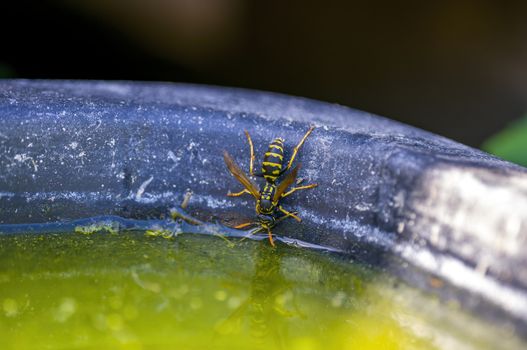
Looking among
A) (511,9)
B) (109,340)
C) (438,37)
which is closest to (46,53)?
(438,37)

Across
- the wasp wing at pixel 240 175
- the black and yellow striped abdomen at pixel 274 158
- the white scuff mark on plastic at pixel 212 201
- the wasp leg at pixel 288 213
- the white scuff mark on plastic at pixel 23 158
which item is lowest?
the white scuff mark on plastic at pixel 212 201

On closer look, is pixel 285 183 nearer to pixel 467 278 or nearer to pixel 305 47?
pixel 467 278

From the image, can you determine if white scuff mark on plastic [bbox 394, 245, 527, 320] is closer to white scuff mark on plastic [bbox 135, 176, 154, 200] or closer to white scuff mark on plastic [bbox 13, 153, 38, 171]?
Answer: white scuff mark on plastic [bbox 135, 176, 154, 200]

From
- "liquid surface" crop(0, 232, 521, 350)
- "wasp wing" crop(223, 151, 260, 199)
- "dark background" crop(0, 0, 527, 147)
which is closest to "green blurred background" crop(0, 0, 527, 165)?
"dark background" crop(0, 0, 527, 147)

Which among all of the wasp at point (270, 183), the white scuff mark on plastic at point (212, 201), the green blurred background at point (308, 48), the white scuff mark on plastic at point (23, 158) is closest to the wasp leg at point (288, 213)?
the wasp at point (270, 183)

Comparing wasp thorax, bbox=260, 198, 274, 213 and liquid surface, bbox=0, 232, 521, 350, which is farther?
wasp thorax, bbox=260, 198, 274, 213

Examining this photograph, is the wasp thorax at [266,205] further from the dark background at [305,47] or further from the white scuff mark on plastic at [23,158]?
the dark background at [305,47]

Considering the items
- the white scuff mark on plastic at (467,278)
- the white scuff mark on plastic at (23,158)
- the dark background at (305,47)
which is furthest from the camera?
the dark background at (305,47)

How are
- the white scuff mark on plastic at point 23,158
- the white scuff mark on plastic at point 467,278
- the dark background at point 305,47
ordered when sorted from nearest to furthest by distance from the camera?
the white scuff mark on plastic at point 467,278 → the white scuff mark on plastic at point 23,158 → the dark background at point 305,47

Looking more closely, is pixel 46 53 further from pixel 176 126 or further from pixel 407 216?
pixel 407 216
